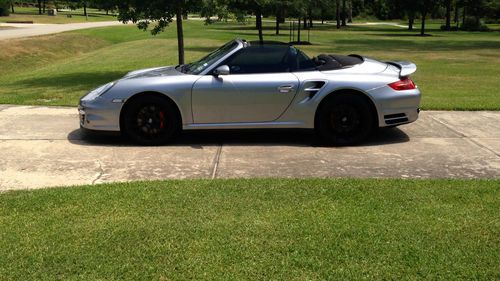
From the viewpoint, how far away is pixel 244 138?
7.16 m

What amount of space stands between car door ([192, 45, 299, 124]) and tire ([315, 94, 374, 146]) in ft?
1.57

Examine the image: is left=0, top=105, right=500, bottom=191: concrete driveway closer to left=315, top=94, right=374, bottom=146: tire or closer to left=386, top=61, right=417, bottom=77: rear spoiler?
left=315, top=94, right=374, bottom=146: tire

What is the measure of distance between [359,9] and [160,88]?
9015 cm

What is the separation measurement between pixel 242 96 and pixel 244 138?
0.75 meters

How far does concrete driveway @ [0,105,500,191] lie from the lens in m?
5.45

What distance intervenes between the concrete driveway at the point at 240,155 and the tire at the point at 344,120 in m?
0.16

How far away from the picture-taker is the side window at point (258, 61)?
22.2 ft

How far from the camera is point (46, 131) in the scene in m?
7.38

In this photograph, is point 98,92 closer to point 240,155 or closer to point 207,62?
point 207,62

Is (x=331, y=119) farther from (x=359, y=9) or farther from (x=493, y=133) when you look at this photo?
(x=359, y=9)

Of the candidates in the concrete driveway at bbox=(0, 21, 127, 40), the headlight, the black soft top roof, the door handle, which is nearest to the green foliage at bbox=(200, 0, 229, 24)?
the black soft top roof

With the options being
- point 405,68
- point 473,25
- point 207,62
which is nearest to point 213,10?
point 207,62

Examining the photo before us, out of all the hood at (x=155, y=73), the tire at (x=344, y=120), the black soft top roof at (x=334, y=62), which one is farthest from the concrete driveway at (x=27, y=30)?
the tire at (x=344, y=120)

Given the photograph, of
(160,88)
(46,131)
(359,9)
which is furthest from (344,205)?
(359,9)
